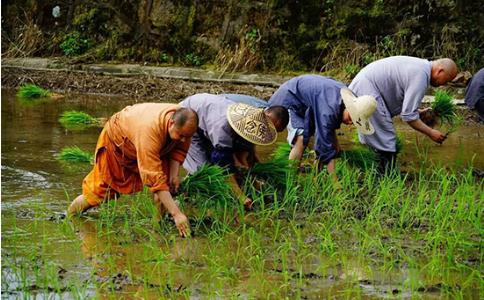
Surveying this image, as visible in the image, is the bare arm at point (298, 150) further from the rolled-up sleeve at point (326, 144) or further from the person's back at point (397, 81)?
the person's back at point (397, 81)

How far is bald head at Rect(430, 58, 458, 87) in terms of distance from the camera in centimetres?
677

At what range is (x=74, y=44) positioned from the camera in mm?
14180

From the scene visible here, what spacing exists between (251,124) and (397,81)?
1668 mm

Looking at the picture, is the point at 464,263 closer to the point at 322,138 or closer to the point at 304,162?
the point at 322,138

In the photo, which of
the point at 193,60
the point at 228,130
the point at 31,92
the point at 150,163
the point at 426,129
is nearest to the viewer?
the point at 150,163

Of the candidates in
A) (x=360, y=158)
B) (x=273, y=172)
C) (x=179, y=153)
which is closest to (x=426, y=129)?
(x=360, y=158)

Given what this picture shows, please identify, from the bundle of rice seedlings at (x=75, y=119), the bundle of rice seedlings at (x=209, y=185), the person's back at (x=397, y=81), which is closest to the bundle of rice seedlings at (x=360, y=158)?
the person's back at (x=397, y=81)

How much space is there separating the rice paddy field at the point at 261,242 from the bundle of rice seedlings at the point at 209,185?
0.06 feet

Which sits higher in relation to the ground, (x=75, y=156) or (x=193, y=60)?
(x=75, y=156)

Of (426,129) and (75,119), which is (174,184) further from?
(75,119)

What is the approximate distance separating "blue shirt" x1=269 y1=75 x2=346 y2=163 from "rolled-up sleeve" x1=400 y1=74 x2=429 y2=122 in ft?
1.73

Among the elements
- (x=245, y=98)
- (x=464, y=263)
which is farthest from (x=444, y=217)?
(x=245, y=98)

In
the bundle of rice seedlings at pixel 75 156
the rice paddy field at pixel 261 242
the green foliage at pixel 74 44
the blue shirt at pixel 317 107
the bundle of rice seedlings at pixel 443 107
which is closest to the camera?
the rice paddy field at pixel 261 242

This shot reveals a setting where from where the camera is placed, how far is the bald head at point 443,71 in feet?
22.2
